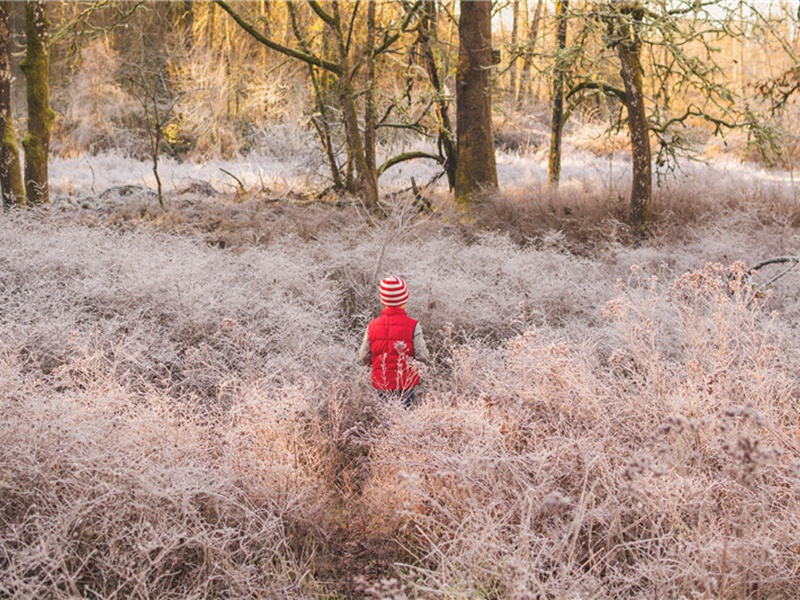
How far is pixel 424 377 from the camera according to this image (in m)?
4.46

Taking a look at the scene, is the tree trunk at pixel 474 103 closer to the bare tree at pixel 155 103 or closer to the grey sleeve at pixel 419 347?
the bare tree at pixel 155 103

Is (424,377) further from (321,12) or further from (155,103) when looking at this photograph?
(155,103)

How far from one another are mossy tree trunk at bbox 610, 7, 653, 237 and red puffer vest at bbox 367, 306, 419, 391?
18.3ft

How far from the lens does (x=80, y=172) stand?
615 inches

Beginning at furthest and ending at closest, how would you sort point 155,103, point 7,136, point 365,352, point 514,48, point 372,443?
point 155,103 → point 514,48 → point 7,136 → point 365,352 → point 372,443

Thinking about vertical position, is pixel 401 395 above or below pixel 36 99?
below

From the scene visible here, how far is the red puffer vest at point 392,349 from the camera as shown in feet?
13.8

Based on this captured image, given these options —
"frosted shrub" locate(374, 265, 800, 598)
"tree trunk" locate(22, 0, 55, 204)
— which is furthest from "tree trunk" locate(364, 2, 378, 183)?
"frosted shrub" locate(374, 265, 800, 598)

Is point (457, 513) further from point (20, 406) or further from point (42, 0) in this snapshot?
point (42, 0)

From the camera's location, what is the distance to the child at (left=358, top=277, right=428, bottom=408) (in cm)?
424

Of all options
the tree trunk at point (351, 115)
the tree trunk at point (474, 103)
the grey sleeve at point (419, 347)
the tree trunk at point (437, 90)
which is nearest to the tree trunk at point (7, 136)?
the tree trunk at point (351, 115)

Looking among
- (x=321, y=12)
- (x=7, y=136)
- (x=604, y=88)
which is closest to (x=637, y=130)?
(x=604, y=88)

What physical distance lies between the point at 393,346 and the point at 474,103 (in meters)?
7.08

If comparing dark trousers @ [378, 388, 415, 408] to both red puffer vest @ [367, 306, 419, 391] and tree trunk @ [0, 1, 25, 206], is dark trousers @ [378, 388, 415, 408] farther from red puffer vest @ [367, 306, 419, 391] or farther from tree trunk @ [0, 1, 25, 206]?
tree trunk @ [0, 1, 25, 206]
